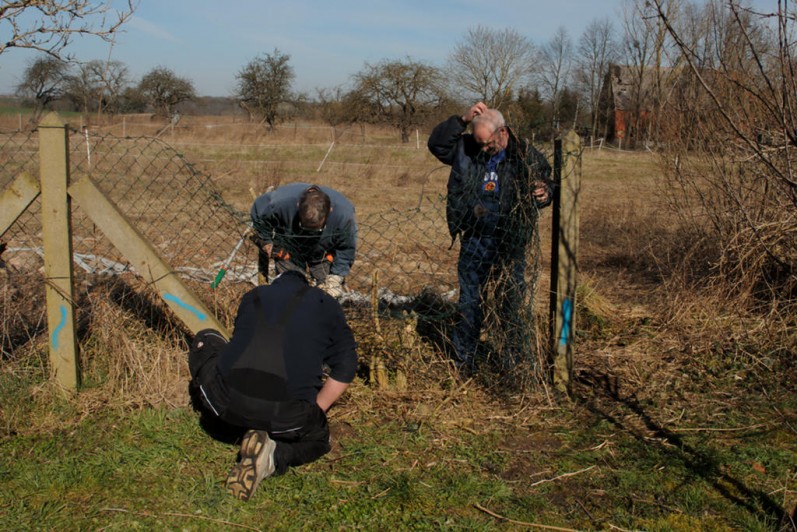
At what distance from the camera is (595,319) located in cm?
521

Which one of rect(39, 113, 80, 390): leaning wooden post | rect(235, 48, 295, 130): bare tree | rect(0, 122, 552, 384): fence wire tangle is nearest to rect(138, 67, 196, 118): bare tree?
rect(235, 48, 295, 130): bare tree

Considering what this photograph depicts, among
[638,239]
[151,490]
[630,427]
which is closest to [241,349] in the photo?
[151,490]

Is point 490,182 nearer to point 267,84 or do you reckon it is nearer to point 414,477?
point 414,477

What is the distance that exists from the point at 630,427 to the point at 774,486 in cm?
80

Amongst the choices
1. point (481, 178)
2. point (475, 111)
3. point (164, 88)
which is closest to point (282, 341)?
point (481, 178)

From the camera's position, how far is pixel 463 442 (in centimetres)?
363

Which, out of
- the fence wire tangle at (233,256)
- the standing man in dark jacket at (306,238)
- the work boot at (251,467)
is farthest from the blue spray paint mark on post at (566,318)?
the work boot at (251,467)

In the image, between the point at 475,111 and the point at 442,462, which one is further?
the point at 475,111

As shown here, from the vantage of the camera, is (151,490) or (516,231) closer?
(151,490)

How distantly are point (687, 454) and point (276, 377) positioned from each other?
82.4 inches

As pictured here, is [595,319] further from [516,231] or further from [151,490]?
[151,490]

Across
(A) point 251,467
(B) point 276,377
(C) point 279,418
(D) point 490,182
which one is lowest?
(A) point 251,467

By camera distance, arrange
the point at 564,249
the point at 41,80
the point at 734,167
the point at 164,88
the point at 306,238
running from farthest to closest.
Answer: the point at 164,88 → the point at 41,80 → the point at 734,167 → the point at 306,238 → the point at 564,249

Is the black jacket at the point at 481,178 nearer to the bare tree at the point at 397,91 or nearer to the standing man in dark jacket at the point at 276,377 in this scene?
the standing man in dark jacket at the point at 276,377
